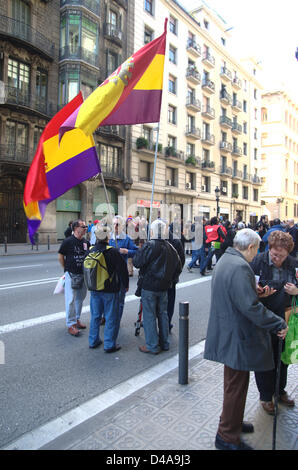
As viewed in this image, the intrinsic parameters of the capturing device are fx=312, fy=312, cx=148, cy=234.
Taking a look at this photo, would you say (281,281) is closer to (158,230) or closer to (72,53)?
(158,230)

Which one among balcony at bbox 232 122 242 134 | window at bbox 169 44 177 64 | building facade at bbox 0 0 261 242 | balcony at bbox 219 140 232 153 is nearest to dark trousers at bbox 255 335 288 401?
building facade at bbox 0 0 261 242

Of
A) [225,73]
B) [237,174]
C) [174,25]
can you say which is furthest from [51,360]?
[225,73]

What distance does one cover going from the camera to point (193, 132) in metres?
30.9

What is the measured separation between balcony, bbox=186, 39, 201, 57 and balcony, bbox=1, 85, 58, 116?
1627 centimetres

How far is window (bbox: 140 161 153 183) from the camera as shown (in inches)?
1056

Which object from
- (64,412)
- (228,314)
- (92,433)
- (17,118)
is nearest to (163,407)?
(92,433)

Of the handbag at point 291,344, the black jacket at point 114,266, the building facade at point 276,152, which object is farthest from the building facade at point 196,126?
the handbag at point 291,344

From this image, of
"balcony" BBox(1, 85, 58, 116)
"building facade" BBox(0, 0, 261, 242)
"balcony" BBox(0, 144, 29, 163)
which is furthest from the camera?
"building facade" BBox(0, 0, 261, 242)

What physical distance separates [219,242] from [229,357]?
758cm

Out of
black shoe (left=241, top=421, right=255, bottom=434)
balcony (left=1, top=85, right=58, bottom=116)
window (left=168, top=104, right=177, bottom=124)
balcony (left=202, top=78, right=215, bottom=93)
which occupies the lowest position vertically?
black shoe (left=241, top=421, right=255, bottom=434)

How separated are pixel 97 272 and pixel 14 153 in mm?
18107

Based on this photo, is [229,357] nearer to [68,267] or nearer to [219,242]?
[68,267]

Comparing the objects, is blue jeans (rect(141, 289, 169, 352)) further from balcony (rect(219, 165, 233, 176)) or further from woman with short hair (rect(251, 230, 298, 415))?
balcony (rect(219, 165, 233, 176))
